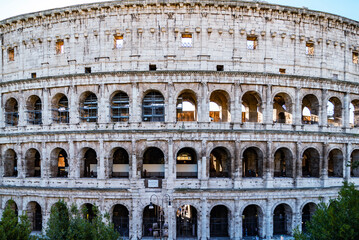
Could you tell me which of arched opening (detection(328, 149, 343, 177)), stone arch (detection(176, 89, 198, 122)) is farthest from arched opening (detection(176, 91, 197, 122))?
arched opening (detection(328, 149, 343, 177))

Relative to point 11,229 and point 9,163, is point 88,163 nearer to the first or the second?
point 9,163

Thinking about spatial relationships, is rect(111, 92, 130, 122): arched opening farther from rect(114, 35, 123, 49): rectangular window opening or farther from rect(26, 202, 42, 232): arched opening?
rect(26, 202, 42, 232): arched opening

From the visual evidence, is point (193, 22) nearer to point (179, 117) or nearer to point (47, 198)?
point (179, 117)

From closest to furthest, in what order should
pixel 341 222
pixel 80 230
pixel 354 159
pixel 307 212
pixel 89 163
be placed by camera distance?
pixel 341 222 → pixel 80 230 → pixel 307 212 → pixel 89 163 → pixel 354 159

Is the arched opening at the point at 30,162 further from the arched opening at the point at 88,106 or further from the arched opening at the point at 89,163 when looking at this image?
the arched opening at the point at 88,106

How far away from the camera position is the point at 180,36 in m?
24.5

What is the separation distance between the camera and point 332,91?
26.5 m

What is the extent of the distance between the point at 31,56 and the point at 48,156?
998cm

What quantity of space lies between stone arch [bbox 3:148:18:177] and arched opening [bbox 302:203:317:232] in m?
28.7

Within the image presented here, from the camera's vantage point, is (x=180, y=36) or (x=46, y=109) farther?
(x=46, y=109)

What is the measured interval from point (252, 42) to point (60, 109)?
19308mm

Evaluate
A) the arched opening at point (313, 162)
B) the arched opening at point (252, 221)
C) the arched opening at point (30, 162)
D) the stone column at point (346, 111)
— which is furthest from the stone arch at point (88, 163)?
the stone column at point (346, 111)

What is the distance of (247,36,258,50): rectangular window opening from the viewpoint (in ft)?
82.8

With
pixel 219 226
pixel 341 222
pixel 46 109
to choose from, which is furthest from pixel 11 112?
pixel 341 222
